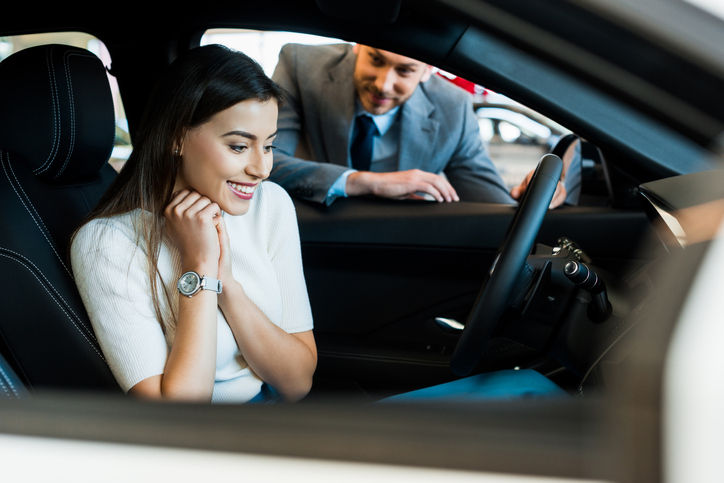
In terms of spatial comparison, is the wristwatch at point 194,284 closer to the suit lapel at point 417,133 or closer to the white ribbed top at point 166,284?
the white ribbed top at point 166,284

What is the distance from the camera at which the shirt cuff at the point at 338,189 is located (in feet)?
6.39

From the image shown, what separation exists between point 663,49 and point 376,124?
1.58 metres

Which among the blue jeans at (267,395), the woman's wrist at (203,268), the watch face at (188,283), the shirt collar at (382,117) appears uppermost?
the shirt collar at (382,117)

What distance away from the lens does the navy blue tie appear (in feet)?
7.17

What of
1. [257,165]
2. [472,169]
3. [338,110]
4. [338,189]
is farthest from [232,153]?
[472,169]

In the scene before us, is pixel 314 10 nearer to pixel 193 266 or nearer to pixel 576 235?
pixel 193 266

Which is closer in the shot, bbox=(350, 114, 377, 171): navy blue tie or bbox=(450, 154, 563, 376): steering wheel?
bbox=(450, 154, 563, 376): steering wheel

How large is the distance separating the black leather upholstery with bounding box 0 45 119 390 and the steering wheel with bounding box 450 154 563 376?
648 millimetres

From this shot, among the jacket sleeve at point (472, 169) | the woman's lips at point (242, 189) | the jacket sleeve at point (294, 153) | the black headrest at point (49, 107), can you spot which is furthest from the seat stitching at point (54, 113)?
the jacket sleeve at point (472, 169)

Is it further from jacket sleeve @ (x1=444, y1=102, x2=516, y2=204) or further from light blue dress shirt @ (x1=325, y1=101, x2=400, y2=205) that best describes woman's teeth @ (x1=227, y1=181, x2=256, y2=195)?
jacket sleeve @ (x1=444, y1=102, x2=516, y2=204)

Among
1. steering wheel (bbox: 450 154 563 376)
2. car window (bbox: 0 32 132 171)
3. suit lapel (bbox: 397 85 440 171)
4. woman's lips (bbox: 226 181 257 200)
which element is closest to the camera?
steering wheel (bbox: 450 154 563 376)

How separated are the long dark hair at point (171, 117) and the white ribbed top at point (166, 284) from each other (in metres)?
0.03

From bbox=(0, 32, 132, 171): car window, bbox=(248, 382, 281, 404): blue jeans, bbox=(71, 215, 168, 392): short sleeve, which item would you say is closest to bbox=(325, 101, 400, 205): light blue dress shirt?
bbox=(0, 32, 132, 171): car window

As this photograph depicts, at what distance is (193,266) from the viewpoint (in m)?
1.25
